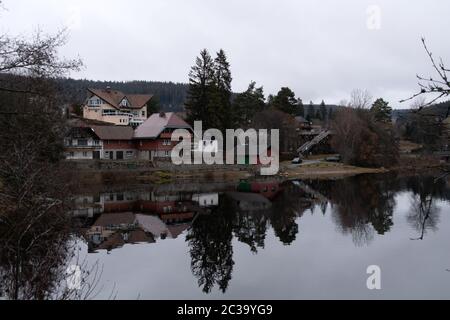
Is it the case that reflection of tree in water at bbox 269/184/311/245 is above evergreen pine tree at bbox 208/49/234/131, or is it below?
below

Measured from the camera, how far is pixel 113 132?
5050cm

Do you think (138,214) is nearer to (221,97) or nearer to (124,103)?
(221,97)

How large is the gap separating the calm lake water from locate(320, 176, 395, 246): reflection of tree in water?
0.21ft

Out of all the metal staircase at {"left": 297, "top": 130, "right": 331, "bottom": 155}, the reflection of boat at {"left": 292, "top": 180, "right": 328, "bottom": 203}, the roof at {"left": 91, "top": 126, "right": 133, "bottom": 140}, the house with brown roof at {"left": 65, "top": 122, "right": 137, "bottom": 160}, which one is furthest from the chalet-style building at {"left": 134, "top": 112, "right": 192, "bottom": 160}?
the metal staircase at {"left": 297, "top": 130, "right": 331, "bottom": 155}

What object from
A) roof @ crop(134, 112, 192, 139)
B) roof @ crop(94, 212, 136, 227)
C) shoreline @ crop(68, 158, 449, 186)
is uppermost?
roof @ crop(134, 112, 192, 139)

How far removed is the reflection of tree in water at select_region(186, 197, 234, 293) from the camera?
13.3 m

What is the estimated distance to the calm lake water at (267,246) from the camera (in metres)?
12.2

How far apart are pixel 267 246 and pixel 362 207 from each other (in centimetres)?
1201

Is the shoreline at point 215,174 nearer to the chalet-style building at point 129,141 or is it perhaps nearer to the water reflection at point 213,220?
the water reflection at point 213,220

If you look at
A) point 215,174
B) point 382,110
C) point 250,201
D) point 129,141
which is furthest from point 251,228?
point 382,110

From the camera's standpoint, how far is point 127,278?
13188mm

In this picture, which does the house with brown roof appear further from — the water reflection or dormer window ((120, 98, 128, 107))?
dormer window ((120, 98, 128, 107))

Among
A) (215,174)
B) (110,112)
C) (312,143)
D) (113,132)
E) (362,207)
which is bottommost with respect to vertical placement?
(362,207)
